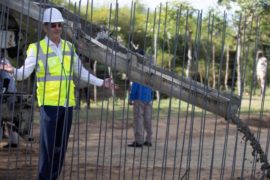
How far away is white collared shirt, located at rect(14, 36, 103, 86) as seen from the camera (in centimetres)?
592

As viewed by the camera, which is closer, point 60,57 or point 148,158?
point 60,57

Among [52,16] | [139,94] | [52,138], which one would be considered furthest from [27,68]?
[139,94]

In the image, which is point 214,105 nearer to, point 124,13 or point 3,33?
point 3,33

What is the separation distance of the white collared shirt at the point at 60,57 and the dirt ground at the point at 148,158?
48 centimetres

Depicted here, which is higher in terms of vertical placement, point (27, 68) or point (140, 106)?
point (27, 68)

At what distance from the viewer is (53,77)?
241 inches

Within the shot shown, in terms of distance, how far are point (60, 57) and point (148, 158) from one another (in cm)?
187

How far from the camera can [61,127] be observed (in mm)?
6215

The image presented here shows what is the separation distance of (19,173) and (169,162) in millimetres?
2546

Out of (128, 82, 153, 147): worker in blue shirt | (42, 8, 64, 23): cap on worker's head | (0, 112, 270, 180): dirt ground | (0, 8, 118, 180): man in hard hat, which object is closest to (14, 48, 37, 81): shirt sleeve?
(0, 8, 118, 180): man in hard hat

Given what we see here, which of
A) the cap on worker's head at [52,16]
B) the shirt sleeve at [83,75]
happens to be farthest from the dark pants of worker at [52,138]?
the cap on worker's head at [52,16]

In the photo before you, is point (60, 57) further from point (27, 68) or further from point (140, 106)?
point (140, 106)

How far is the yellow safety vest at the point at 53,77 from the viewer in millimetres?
6059

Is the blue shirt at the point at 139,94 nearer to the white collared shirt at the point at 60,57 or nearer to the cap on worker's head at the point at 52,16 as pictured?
the white collared shirt at the point at 60,57
